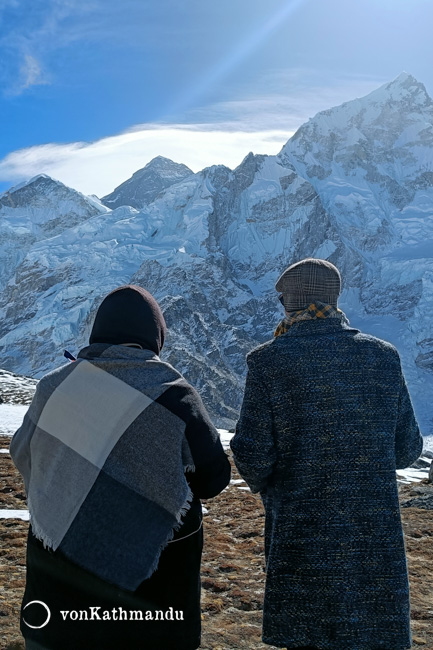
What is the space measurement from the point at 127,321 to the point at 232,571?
2878 millimetres

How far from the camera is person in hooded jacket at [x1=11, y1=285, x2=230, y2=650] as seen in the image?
2926 millimetres

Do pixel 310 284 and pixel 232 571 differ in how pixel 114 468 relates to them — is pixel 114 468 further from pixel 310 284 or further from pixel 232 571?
pixel 232 571

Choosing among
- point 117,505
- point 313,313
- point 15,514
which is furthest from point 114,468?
point 15,514

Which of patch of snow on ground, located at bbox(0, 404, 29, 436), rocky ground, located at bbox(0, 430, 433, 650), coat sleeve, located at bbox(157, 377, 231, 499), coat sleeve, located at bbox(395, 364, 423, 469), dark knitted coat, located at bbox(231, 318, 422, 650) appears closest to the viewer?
dark knitted coat, located at bbox(231, 318, 422, 650)

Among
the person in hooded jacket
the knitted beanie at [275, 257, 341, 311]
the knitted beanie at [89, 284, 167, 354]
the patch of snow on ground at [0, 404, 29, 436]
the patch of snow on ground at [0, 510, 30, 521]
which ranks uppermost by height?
the knitted beanie at [275, 257, 341, 311]

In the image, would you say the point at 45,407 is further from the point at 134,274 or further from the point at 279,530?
the point at 134,274

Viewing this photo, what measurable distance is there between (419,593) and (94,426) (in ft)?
10.2

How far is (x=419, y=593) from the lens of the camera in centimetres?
471

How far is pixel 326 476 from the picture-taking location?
2.98 meters

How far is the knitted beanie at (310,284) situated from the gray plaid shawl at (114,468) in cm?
73

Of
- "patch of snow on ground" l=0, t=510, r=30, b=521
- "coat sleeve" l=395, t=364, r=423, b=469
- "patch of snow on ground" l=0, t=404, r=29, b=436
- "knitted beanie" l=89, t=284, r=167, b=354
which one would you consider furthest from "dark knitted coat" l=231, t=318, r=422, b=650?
"patch of snow on ground" l=0, t=404, r=29, b=436

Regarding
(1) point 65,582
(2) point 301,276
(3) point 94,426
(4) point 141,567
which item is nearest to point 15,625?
(1) point 65,582

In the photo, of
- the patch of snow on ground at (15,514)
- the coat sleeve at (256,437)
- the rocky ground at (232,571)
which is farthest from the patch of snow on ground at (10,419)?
the coat sleeve at (256,437)

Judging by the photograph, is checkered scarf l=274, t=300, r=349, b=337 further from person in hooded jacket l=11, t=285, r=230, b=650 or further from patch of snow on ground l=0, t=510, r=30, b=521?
patch of snow on ground l=0, t=510, r=30, b=521
